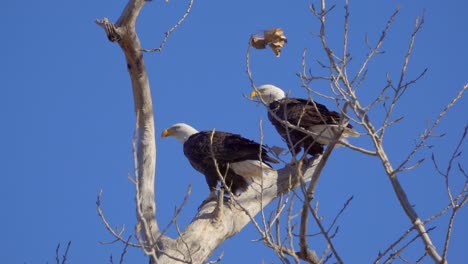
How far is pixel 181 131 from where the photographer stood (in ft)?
26.6

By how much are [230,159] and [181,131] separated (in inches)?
54.3

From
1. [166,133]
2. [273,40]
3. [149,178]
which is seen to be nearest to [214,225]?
[149,178]

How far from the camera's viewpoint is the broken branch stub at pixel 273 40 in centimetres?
472

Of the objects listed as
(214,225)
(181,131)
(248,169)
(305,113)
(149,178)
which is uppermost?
(181,131)

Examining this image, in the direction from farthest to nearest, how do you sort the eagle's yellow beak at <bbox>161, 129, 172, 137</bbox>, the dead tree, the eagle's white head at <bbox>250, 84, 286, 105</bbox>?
the eagle's yellow beak at <bbox>161, 129, 172, 137</bbox>
the eagle's white head at <bbox>250, 84, 286, 105</bbox>
the dead tree

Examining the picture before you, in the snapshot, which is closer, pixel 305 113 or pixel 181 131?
pixel 305 113

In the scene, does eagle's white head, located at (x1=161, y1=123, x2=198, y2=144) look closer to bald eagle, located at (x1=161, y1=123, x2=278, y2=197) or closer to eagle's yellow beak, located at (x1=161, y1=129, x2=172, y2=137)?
eagle's yellow beak, located at (x1=161, y1=129, x2=172, y2=137)

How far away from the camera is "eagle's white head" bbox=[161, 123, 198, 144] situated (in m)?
8.02

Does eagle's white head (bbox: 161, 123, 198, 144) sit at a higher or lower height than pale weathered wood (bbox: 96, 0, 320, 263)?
higher

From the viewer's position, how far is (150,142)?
5344 mm

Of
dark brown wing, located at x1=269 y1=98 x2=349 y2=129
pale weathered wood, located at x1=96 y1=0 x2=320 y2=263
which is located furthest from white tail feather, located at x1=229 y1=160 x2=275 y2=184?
pale weathered wood, located at x1=96 y1=0 x2=320 y2=263

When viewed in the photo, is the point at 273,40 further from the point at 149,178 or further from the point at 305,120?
the point at 305,120

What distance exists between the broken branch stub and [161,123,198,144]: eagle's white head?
3241mm

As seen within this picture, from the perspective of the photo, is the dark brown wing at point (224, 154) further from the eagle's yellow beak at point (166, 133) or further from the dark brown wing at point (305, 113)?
the eagle's yellow beak at point (166, 133)
